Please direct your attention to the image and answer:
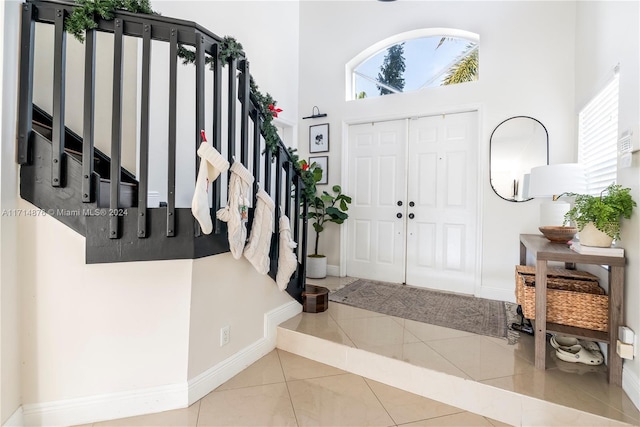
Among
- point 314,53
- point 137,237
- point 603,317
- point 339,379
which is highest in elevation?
point 314,53

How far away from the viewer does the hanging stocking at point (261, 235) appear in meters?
1.96

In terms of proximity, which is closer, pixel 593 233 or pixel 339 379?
pixel 593 233

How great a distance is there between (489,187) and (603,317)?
165 centimetres

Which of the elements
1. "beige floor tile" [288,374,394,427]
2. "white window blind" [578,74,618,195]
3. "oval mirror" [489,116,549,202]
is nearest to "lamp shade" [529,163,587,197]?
"white window blind" [578,74,618,195]

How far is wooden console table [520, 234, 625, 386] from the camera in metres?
1.61

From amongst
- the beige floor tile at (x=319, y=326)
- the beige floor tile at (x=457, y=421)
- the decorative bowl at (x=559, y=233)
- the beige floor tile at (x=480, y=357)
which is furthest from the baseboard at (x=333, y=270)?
the beige floor tile at (x=457, y=421)

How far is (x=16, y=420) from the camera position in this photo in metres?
1.38

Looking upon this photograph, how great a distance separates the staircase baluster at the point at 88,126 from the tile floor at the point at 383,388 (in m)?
1.16

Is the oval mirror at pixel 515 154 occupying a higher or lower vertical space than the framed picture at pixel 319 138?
lower

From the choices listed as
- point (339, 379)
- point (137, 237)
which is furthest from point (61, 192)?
point (339, 379)

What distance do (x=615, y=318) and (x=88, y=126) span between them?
2850mm

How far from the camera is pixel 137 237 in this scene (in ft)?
4.90

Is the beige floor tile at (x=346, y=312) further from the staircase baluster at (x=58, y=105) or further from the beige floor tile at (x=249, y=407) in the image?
the staircase baluster at (x=58, y=105)

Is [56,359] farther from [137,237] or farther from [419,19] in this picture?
[419,19]
